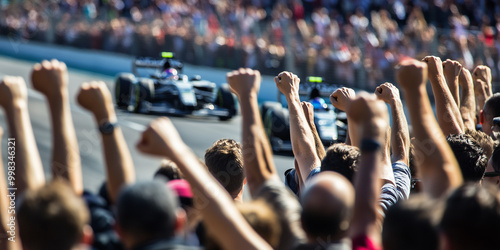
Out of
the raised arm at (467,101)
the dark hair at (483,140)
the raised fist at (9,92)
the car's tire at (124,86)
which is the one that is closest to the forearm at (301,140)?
the dark hair at (483,140)

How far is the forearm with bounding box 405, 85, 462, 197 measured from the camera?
8.93ft

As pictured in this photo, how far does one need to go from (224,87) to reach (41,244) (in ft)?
33.5

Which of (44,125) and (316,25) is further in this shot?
(316,25)

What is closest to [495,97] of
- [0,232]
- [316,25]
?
[0,232]

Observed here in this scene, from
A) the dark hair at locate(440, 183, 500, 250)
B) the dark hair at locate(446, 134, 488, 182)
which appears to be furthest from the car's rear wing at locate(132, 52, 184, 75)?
the dark hair at locate(440, 183, 500, 250)

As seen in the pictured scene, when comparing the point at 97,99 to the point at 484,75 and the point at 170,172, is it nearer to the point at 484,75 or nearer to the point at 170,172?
the point at 170,172

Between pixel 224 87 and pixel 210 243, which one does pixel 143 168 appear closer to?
pixel 224 87

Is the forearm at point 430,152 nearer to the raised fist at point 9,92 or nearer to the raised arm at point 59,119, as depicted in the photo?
the raised arm at point 59,119

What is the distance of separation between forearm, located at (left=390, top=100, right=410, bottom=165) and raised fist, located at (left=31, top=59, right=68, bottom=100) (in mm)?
1832

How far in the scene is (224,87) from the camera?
1232 cm

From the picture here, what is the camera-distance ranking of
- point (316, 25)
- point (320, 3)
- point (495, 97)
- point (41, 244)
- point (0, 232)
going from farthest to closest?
point (320, 3), point (316, 25), point (495, 97), point (0, 232), point (41, 244)

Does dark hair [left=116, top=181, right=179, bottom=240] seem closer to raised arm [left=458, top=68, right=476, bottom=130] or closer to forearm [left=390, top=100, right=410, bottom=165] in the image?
forearm [left=390, top=100, right=410, bottom=165]

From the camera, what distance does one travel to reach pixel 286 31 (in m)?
16.6

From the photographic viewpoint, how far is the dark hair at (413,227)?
224 cm
